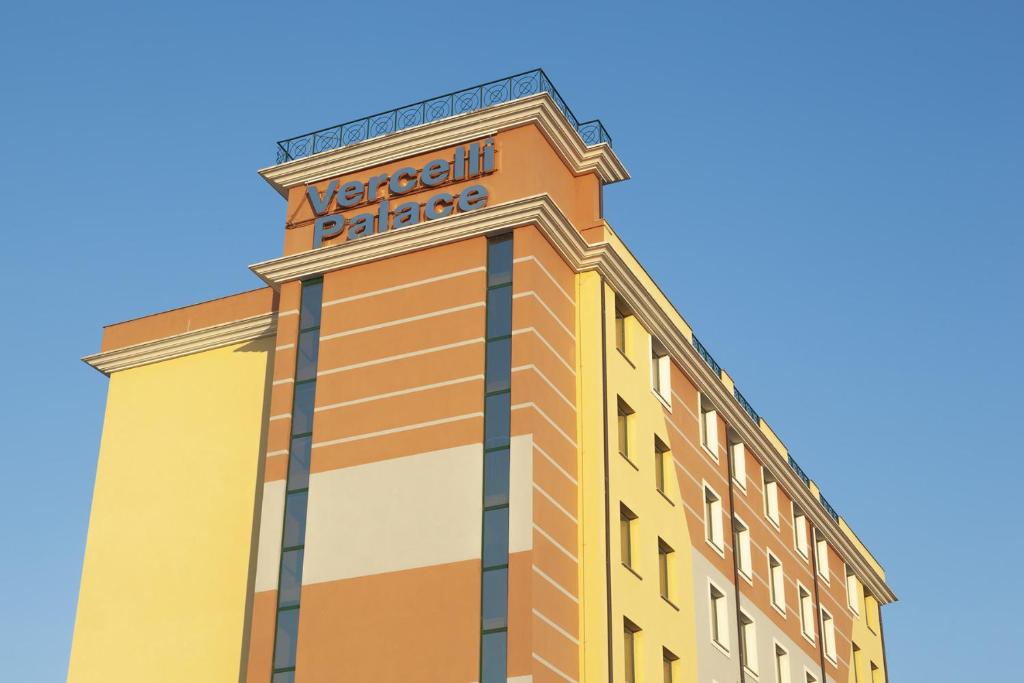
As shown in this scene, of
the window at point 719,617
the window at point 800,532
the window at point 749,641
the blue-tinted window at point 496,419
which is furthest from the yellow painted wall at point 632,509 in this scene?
the window at point 800,532

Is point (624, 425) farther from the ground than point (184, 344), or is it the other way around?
point (184, 344)

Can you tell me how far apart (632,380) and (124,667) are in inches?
624

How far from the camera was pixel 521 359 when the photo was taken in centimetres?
3684

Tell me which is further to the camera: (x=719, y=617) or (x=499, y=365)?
(x=719, y=617)

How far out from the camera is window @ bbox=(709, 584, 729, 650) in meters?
45.0

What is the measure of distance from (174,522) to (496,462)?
39.2 ft

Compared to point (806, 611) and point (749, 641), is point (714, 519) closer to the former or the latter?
point (749, 641)

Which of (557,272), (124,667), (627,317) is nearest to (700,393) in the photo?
(627,317)

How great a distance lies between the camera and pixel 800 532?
184 ft

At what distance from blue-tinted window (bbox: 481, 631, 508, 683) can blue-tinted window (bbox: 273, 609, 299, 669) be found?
198 inches

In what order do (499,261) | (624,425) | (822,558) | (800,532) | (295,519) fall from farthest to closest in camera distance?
(822,558) < (800,532) < (624,425) < (499,261) < (295,519)

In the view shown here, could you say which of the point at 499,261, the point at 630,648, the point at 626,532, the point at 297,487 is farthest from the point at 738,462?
the point at 297,487

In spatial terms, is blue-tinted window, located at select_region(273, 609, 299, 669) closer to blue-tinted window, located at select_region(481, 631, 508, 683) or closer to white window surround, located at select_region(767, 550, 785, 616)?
blue-tinted window, located at select_region(481, 631, 508, 683)

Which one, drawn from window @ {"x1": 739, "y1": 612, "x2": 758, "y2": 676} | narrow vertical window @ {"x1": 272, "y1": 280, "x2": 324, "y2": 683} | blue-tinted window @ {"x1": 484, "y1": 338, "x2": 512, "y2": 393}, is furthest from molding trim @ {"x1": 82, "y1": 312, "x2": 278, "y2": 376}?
window @ {"x1": 739, "y1": 612, "x2": 758, "y2": 676}
